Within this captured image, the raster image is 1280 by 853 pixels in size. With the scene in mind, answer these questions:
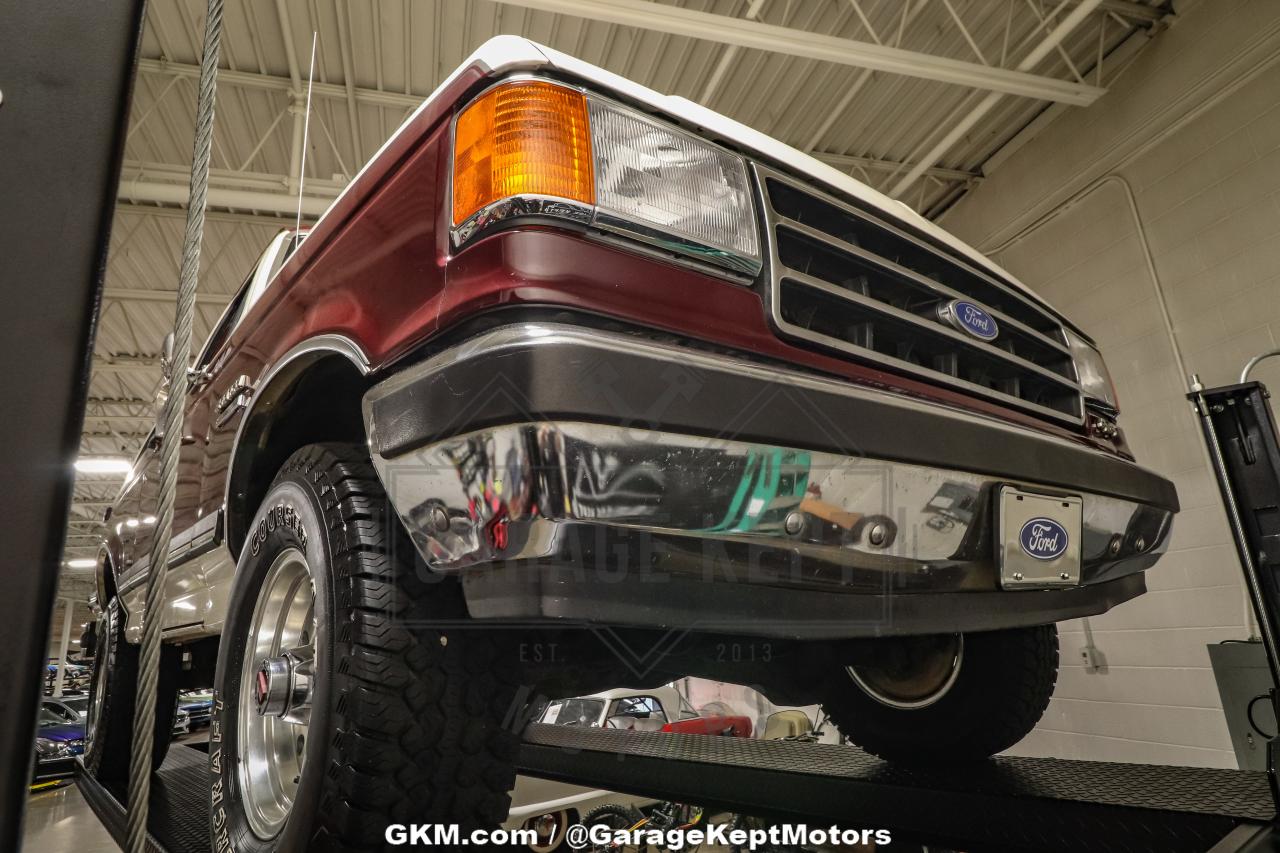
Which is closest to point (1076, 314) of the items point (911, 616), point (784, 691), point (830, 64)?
point (830, 64)

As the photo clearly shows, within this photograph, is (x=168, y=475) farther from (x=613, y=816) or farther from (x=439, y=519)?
(x=613, y=816)

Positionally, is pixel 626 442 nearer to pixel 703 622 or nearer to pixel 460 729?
pixel 703 622

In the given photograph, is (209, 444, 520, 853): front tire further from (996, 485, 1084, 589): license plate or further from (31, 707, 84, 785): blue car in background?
(31, 707, 84, 785): blue car in background

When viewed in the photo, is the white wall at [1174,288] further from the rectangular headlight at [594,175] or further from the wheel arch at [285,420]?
the wheel arch at [285,420]

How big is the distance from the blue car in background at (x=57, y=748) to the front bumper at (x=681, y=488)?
3.06 meters

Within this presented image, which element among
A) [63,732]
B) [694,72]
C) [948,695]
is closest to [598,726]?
[948,695]

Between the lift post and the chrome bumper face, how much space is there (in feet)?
2.97

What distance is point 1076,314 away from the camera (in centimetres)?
634

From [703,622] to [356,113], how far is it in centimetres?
690

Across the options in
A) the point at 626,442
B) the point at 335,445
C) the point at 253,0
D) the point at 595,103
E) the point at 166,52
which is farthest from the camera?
the point at 166,52

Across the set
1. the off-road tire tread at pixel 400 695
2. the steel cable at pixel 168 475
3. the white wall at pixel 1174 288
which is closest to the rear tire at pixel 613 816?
the off-road tire tread at pixel 400 695

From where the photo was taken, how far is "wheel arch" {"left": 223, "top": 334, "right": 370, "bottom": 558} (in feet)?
4.98

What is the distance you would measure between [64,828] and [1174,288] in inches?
277

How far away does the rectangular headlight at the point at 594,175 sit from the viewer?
0.96 m
